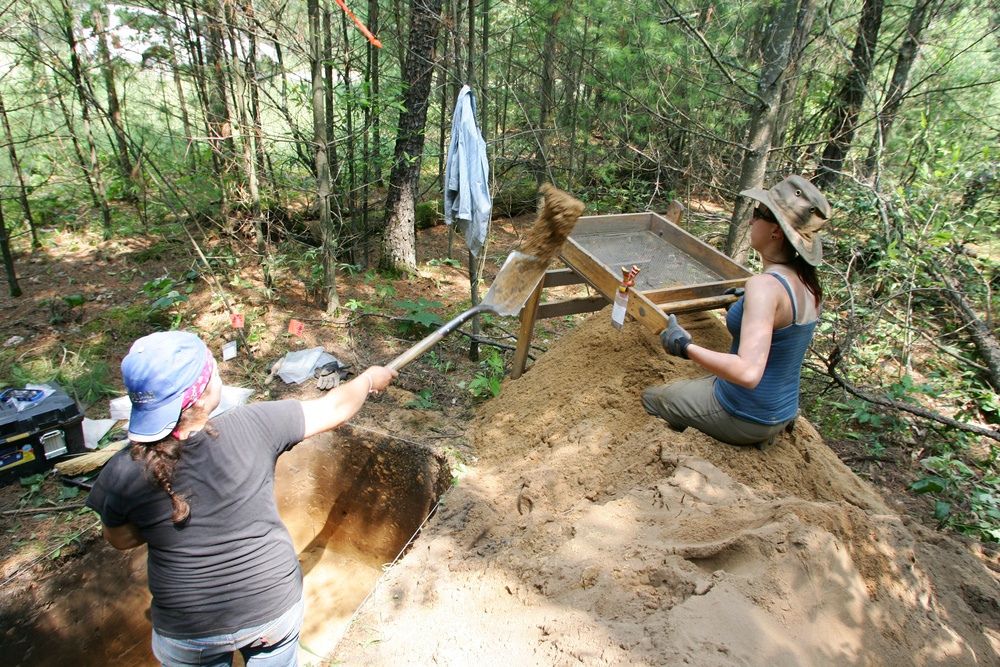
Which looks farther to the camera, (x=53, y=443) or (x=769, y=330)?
(x=53, y=443)

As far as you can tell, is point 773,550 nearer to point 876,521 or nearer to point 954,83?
point 876,521

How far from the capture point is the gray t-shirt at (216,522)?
1.53 m

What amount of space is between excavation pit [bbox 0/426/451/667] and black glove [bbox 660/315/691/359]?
62.9 inches

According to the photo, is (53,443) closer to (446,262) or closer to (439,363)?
(439,363)

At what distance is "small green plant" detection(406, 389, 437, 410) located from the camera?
13.5 ft

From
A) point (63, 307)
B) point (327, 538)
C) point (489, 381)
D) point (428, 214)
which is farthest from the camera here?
point (428, 214)

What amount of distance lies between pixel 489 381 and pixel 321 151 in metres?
2.52

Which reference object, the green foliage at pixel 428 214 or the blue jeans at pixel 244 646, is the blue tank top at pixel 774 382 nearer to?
the blue jeans at pixel 244 646

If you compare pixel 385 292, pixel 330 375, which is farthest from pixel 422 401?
pixel 385 292

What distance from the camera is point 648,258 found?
3535mm

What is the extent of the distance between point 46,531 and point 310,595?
4.69 feet

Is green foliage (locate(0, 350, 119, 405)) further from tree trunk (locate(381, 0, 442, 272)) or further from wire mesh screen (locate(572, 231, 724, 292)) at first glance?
wire mesh screen (locate(572, 231, 724, 292))

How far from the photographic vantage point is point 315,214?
22.3 ft

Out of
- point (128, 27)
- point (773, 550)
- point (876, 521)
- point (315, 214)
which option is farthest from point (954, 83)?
point (128, 27)
